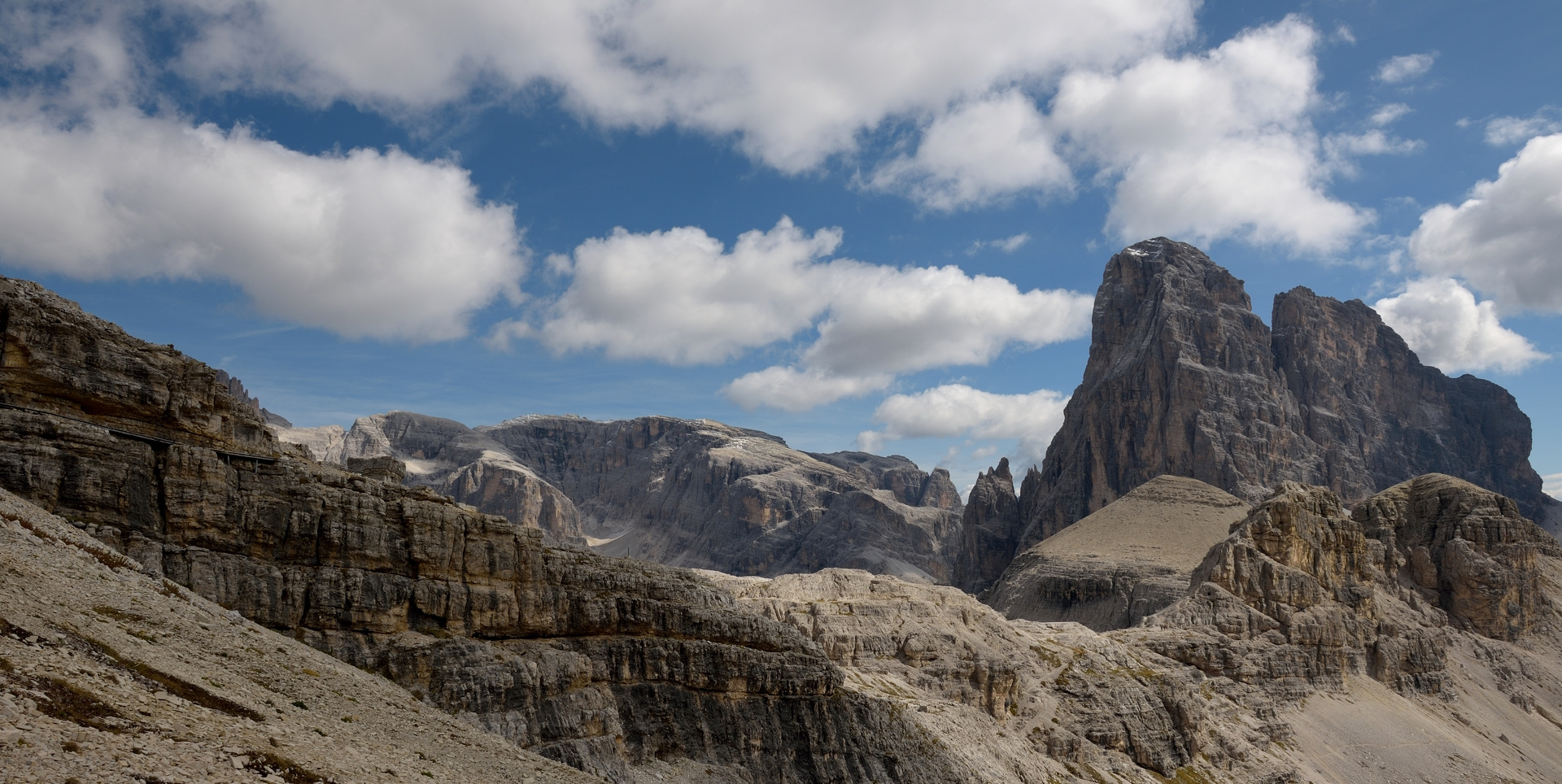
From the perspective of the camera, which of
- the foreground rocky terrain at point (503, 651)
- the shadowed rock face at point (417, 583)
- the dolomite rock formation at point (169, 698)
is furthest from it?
the shadowed rock face at point (417, 583)

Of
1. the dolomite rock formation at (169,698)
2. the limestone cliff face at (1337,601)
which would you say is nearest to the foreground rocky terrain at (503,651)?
the dolomite rock formation at (169,698)

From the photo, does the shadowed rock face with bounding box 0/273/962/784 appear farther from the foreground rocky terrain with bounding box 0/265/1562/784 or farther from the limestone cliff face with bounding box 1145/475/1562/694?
the limestone cliff face with bounding box 1145/475/1562/694

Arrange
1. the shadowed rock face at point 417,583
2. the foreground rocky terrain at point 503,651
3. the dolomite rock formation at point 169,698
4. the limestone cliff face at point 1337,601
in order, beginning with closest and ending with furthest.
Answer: the dolomite rock formation at point 169,698
the foreground rocky terrain at point 503,651
the shadowed rock face at point 417,583
the limestone cliff face at point 1337,601

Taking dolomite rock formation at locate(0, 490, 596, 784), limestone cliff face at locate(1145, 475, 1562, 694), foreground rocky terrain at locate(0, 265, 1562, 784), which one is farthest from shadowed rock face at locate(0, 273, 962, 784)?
limestone cliff face at locate(1145, 475, 1562, 694)

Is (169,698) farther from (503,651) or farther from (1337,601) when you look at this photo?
(1337,601)

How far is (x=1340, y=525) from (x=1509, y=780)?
169 feet

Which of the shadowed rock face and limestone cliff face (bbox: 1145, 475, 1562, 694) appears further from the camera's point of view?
limestone cliff face (bbox: 1145, 475, 1562, 694)

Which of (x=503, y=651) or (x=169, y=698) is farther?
(x=503, y=651)

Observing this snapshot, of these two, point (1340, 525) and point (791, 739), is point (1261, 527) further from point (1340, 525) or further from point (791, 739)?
point (791, 739)

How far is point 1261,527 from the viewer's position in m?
163

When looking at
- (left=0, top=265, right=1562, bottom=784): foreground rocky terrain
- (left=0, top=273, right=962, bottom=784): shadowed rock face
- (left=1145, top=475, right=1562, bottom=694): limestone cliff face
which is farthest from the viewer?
(left=1145, top=475, right=1562, bottom=694): limestone cliff face

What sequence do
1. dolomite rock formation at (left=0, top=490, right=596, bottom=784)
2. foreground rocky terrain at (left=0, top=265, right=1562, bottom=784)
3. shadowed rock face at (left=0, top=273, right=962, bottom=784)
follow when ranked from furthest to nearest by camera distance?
shadowed rock face at (left=0, top=273, right=962, bottom=784) → foreground rocky terrain at (left=0, top=265, right=1562, bottom=784) → dolomite rock formation at (left=0, top=490, right=596, bottom=784)

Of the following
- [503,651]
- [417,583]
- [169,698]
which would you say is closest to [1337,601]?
[503,651]

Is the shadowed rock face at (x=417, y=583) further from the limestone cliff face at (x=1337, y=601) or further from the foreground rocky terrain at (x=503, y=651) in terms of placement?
the limestone cliff face at (x=1337, y=601)
